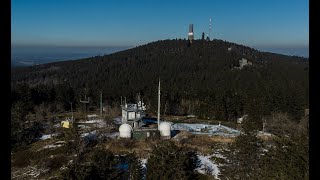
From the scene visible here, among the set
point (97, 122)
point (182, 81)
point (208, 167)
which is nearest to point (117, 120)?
point (97, 122)

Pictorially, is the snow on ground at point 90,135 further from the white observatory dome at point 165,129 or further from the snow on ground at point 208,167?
the snow on ground at point 208,167

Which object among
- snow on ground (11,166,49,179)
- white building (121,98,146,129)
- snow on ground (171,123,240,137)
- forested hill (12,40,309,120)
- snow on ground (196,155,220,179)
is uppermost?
forested hill (12,40,309,120)

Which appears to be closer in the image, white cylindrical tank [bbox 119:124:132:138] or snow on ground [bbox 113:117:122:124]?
white cylindrical tank [bbox 119:124:132:138]

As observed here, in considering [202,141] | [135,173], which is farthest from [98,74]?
[135,173]

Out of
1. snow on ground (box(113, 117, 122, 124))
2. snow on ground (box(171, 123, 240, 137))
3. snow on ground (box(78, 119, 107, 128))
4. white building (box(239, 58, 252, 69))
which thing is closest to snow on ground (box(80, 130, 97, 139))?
snow on ground (box(78, 119, 107, 128))

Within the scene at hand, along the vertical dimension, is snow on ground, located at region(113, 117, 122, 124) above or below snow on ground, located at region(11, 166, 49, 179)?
above

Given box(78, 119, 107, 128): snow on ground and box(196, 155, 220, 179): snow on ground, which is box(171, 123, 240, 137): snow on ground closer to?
box(78, 119, 107, 128): snow on ground

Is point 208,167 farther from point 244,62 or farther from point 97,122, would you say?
point 244,62
